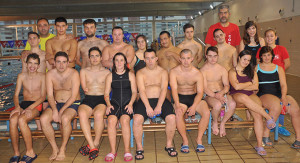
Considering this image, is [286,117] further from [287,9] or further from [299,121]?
[287,9]

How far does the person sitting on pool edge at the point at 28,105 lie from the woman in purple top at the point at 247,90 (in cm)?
303

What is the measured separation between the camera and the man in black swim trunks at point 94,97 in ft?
12.1

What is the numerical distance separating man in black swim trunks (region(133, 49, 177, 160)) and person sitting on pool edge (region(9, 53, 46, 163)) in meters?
1.52

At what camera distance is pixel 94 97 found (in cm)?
402

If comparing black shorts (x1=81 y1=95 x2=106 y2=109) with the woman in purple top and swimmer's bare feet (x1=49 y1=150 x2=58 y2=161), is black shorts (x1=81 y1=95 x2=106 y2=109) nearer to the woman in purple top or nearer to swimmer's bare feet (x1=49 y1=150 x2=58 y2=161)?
swimmer's bare feet (x1=49 y1=150 x2=58 y2=161)

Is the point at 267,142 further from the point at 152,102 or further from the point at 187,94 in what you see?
the point at 152,102

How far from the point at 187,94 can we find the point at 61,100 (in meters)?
2.01

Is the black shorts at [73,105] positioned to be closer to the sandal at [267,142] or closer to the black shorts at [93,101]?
the black shorts at [93,101]

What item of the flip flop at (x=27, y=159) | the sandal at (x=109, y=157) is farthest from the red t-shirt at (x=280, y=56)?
the flip flop at (x=27, y=159)

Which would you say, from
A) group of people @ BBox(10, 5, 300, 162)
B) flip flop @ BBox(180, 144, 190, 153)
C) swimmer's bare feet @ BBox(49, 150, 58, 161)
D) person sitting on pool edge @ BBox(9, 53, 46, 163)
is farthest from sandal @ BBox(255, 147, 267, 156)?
person sitting on pool edge @ BBox(9, 53, 46, 163)

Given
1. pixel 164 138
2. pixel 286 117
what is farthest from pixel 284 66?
pixel 164 138

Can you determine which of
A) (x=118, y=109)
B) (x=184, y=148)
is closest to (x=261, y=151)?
(x=184, y=148)

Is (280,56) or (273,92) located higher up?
(280,56)

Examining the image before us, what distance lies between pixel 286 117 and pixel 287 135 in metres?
Result: 1.08
